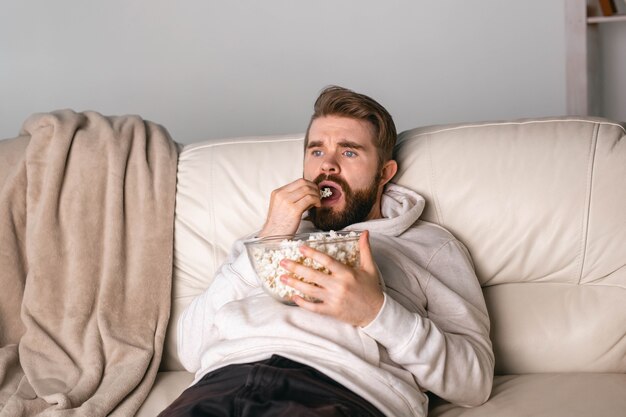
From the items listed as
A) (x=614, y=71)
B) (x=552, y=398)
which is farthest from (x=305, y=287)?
(x=614, y=71)

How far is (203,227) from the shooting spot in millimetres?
2371

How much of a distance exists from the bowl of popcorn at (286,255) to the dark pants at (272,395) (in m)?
0.14

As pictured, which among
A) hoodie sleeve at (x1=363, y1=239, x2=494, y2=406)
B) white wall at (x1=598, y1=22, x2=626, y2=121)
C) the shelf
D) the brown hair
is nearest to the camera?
hoodie sleeve at (x1=363, y1=239, x2=494, y2=406)

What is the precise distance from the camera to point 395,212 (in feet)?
7.07

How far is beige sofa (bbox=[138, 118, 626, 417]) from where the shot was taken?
2080 mm

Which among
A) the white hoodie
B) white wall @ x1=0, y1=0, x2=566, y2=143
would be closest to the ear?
the white hoodie

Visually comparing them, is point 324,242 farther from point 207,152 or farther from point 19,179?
point 19,179

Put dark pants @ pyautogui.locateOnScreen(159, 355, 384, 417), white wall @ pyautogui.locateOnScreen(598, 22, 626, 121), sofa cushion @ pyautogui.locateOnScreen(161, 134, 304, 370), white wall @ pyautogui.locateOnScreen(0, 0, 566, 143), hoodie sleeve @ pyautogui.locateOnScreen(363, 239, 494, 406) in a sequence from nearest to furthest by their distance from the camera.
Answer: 1. dark pants @ pyautogui.locateOnScreen(159, 355, 384, 417)
2. hoodie sleeve @ pyautogui.locateOnScreen(363, 239, 494, 406)
3. sofa cushion @ pyautogui.locateOnScreen(161, 134, 304, 370)
4. white wall @ pyautogui.locateOnScreen(0, 0, 566, 143)
5. white wall @ pyautogui.locateOnScreen(598, 22, 626, 121)

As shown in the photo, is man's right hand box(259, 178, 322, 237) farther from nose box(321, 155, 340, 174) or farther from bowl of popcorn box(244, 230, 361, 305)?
bowl of popcorn box(244, 230, 361, 305)

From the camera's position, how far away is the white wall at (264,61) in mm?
3604

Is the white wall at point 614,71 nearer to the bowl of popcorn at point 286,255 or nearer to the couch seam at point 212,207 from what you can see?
the couch seam at point 212,207

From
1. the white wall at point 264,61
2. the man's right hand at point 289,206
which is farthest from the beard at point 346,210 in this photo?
the white wall at point 264,61

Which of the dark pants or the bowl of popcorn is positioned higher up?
the bowl of popcorn

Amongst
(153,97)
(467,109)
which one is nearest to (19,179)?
(153,97)
